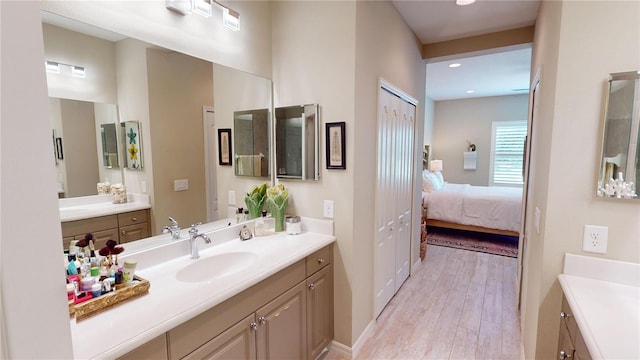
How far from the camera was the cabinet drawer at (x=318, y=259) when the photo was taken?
6.18 ft

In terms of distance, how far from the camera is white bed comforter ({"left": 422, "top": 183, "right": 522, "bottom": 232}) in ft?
15.3

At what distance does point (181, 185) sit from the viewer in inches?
73.0

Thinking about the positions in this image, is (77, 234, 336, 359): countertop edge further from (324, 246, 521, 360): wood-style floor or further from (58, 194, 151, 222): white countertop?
(324, 246, 521, 360): wood-style floor

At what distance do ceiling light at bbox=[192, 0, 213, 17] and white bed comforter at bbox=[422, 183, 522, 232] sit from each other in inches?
181

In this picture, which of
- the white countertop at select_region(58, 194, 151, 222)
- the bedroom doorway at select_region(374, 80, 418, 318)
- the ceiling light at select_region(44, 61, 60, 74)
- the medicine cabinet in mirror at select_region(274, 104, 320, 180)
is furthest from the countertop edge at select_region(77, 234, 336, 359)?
the bedroom doorway at select_region(374, 80, 418, 318)

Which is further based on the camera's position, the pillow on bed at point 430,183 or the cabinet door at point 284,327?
the pillow on bed at point 430,183

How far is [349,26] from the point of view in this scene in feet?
6.48

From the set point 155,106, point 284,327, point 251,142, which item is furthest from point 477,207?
point 155,106

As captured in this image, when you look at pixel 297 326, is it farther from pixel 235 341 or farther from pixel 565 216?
pixel 565 216

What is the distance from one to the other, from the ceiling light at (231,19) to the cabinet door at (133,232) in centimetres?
133

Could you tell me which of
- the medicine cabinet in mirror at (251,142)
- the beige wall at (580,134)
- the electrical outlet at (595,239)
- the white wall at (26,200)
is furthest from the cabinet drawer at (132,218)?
the electrical outlet at (595,239)

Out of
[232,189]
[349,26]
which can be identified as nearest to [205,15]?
[349,26]

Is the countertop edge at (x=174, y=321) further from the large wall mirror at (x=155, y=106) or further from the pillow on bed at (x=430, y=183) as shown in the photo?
the pillow on bed at (x=430, y=183)

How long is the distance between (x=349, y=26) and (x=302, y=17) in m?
0.41
